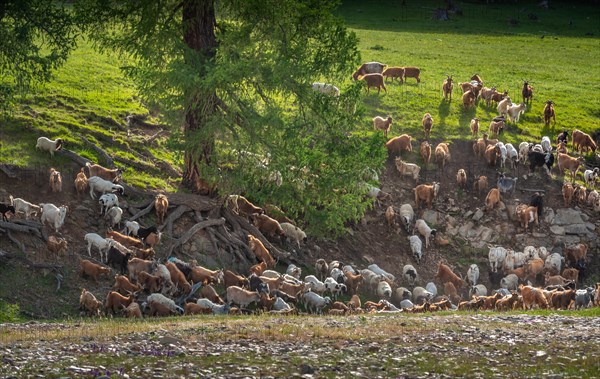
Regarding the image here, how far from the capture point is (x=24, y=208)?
29.2 m

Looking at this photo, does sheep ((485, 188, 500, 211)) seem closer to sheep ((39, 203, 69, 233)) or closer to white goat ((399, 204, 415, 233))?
white goat ((399, 204, 415, 233))

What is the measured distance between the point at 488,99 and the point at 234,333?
86.3 ft

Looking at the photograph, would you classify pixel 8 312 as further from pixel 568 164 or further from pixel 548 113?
pixel 548 113

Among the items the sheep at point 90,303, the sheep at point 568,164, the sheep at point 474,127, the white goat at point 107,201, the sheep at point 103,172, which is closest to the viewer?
the sheep at point 90,303

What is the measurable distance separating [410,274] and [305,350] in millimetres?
13497

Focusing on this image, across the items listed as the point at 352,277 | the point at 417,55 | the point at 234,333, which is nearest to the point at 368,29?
the point at 417,55

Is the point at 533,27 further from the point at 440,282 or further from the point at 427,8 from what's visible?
the point at 440,282

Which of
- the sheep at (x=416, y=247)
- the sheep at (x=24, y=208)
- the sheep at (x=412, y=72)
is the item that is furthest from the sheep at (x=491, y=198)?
the sheep at (x=24, y=208)

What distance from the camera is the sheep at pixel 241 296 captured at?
27125 millimetres

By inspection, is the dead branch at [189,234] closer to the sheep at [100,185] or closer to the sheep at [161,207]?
the sheep at [161,207]

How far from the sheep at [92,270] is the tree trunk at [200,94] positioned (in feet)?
16.6

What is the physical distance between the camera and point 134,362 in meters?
17.7

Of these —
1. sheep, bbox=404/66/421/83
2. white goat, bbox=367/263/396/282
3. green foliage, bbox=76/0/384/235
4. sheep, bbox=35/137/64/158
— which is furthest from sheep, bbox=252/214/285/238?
sheep, bbox=404/66/421/83

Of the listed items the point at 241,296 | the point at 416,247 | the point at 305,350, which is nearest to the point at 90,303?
the point at 241,296
